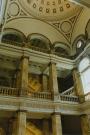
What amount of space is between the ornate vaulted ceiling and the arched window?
1.94 metres

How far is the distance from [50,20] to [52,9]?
0.97m

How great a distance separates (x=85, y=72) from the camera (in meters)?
14.9

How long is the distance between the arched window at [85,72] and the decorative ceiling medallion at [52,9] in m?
4.66

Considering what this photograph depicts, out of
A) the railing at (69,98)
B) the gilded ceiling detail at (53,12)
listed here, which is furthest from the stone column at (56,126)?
the gilded ceiling detail at (53,12)

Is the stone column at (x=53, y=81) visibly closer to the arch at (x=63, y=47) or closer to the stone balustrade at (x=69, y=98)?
the stone balustrade at (x=69, y=98)

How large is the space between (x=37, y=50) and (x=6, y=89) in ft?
14.5

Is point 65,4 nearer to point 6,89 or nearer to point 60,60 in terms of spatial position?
point 60,60

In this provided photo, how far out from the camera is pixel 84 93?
1437cm

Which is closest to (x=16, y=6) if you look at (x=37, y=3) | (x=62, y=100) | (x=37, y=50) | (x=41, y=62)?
(x=37, y=3)

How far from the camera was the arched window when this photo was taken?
47.2ft

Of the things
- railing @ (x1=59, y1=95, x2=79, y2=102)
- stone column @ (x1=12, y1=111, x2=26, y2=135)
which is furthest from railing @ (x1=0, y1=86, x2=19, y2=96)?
railing @ (x1=59, y1=95, x2=79, y2=102)

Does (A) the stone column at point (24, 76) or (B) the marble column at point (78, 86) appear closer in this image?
(A) the stone column at point (24, 76)

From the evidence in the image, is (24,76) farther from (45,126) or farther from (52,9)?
(52,9)

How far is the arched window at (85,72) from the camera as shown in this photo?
1439cm
